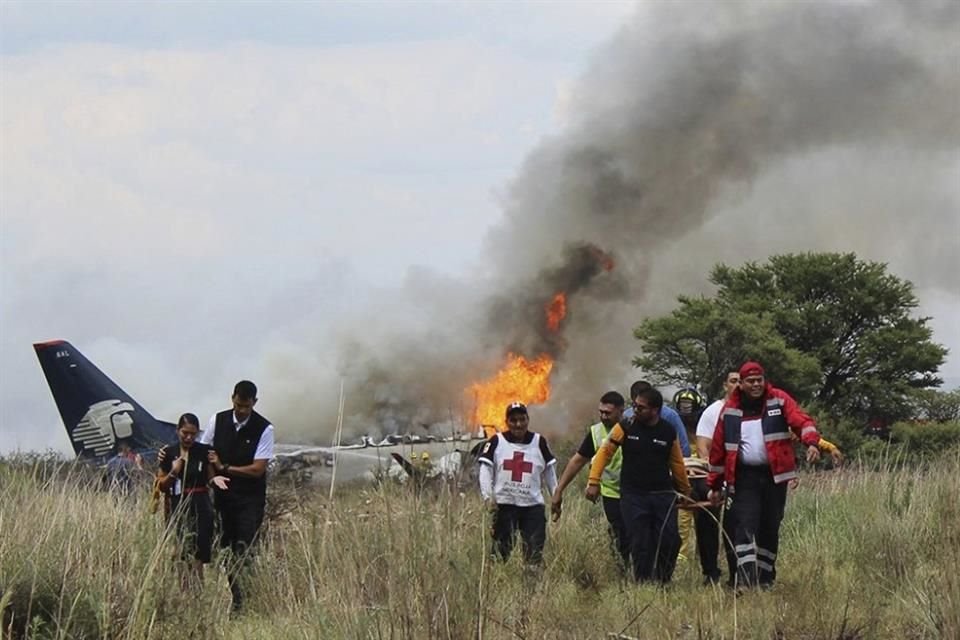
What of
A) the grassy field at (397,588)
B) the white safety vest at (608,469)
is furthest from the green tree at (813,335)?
the grassy field at (397,588)

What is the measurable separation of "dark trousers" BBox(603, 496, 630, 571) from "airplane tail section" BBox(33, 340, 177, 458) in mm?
18697

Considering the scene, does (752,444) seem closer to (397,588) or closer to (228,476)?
(228,476)

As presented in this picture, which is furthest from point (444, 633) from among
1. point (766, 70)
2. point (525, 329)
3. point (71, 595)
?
point (525, 329)

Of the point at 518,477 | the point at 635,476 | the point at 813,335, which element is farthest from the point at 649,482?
the point at 813,335

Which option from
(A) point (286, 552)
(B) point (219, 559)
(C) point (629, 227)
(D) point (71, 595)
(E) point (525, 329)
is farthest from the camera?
(E) point (525, 329)

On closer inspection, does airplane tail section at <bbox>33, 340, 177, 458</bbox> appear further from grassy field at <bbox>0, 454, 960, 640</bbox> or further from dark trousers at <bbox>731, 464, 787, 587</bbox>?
dark trousers at <bbox>731, 464, 787, 587</bbox>

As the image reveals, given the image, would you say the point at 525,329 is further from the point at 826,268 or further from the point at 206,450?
the point at 206,450

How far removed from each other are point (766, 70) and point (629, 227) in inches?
287

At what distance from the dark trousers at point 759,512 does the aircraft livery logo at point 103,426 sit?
20680mm

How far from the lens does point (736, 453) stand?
896 centimetres

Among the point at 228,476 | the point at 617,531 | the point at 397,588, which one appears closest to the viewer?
the point at 397,588

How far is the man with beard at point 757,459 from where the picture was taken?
348 inches

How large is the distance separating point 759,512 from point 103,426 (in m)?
21.4

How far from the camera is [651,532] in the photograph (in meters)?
9.51
